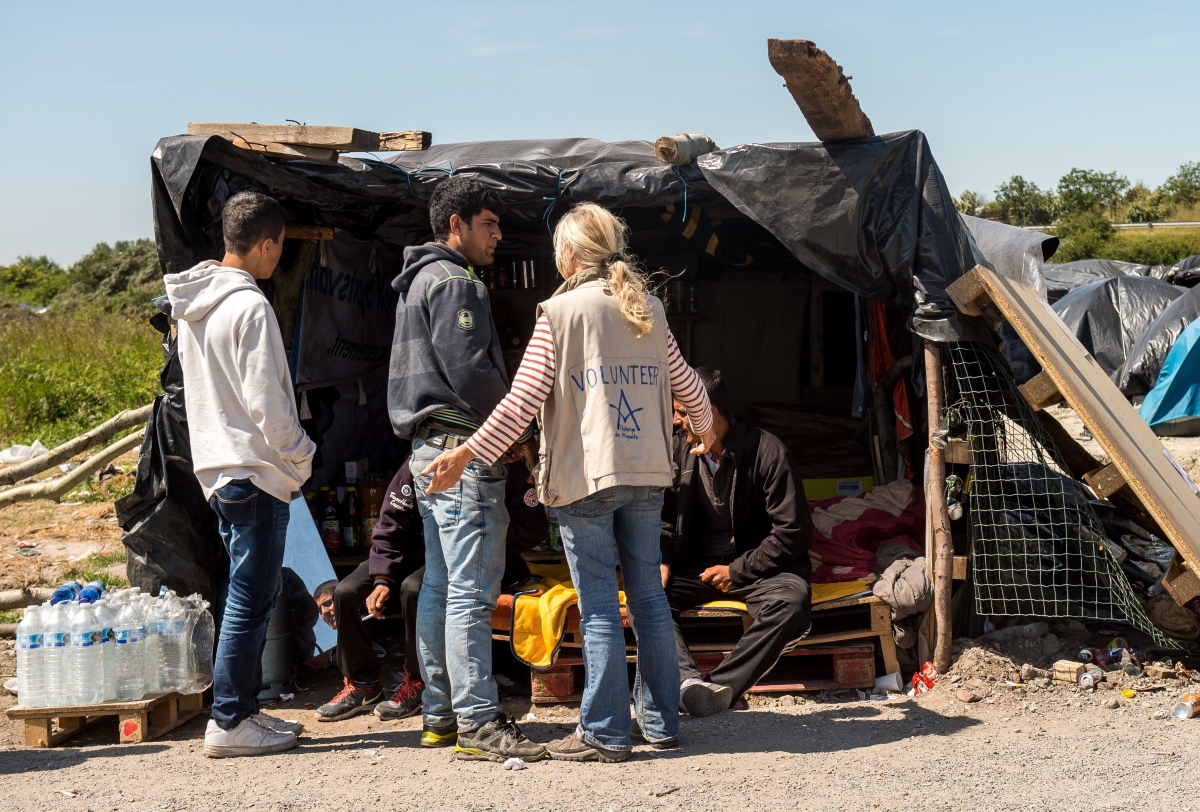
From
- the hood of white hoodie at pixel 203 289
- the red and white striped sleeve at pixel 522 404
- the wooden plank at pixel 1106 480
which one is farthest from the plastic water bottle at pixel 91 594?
the wooden plank at pixel 1106 480

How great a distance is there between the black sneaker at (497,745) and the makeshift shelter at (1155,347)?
1114 cm

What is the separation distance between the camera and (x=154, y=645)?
14.5 ft

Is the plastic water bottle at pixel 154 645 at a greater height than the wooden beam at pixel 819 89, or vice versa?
the wooden beam at pixel 819 89

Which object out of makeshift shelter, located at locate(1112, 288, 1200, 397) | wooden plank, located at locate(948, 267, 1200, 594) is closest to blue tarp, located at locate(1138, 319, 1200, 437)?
makeshift shelter, located at locate(1112, 288, 1200, 397)

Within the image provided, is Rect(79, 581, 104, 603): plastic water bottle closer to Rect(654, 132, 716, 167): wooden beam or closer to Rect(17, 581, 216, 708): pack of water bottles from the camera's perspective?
Rect(17, 581, 216, 708): pack of water bottles

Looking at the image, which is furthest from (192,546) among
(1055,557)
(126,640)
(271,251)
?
(1055,557)

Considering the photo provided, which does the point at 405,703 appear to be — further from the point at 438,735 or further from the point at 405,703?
the point at 438,735

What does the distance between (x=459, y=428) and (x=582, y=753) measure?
4.12 feet

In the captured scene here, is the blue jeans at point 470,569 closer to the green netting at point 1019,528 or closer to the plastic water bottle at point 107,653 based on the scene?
the plastic water bottle at point 107,653

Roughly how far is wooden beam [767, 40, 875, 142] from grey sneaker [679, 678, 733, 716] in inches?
100

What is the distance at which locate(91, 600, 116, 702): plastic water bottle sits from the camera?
4258 mm

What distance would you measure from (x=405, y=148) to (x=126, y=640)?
2574 millimetres

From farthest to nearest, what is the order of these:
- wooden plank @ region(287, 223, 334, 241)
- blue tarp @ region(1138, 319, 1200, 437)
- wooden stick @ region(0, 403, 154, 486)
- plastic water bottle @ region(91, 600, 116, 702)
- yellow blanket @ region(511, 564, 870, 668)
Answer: blue tarp @ region(1138, 319, 1200, 437), wooden stick @ region(0, 403, 154, 486), wooden plank @ region(287, 223, 334, 241), yellow blanket @ region(511, 564, 870, 668), plastic water bottle @ region(91, 600, 116, 702)

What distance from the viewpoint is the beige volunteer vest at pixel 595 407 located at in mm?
3555
